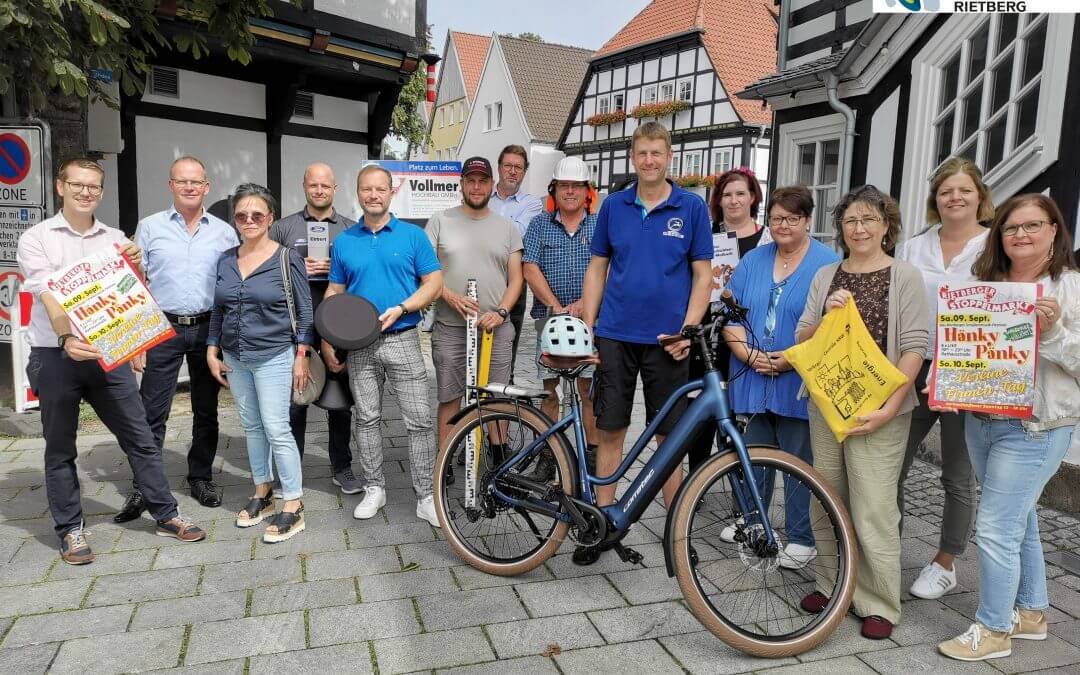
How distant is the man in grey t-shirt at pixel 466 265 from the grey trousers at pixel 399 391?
0.25 meters

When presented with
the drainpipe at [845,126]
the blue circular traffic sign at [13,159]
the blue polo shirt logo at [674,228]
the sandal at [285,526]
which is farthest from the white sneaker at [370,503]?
the drainpipe at [845,126]

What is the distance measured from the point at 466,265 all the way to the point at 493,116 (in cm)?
3559

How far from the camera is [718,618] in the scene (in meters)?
3.02

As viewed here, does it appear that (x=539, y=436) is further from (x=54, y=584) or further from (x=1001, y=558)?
(x=54, y=584)

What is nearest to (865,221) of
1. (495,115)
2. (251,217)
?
(251,217)

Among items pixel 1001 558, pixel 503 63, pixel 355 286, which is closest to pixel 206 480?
pixel 355 286

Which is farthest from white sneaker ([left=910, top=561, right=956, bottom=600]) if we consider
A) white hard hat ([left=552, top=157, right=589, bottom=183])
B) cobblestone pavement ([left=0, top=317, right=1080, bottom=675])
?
white hard hat ([left=552, top=157, right=589, bottom=183])

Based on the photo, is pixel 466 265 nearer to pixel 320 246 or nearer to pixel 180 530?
pixel 320 246

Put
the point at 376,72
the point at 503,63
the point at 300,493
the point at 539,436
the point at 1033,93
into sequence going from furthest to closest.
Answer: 1. the point at 503,63
2. the point at 376,72
3. the point at 1033,93
4. the point at 300,493
5. the point at 539,436

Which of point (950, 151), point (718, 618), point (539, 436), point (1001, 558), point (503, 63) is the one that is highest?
point (503, 63)

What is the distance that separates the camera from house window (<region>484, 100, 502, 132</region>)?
38.3 meters

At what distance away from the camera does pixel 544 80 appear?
37594 mm

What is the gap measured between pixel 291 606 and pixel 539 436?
1.29 metres

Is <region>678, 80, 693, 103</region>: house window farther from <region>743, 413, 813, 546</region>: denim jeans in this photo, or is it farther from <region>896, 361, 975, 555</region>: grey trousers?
<region>896, 361, 975, 555</region>: grey trousers
